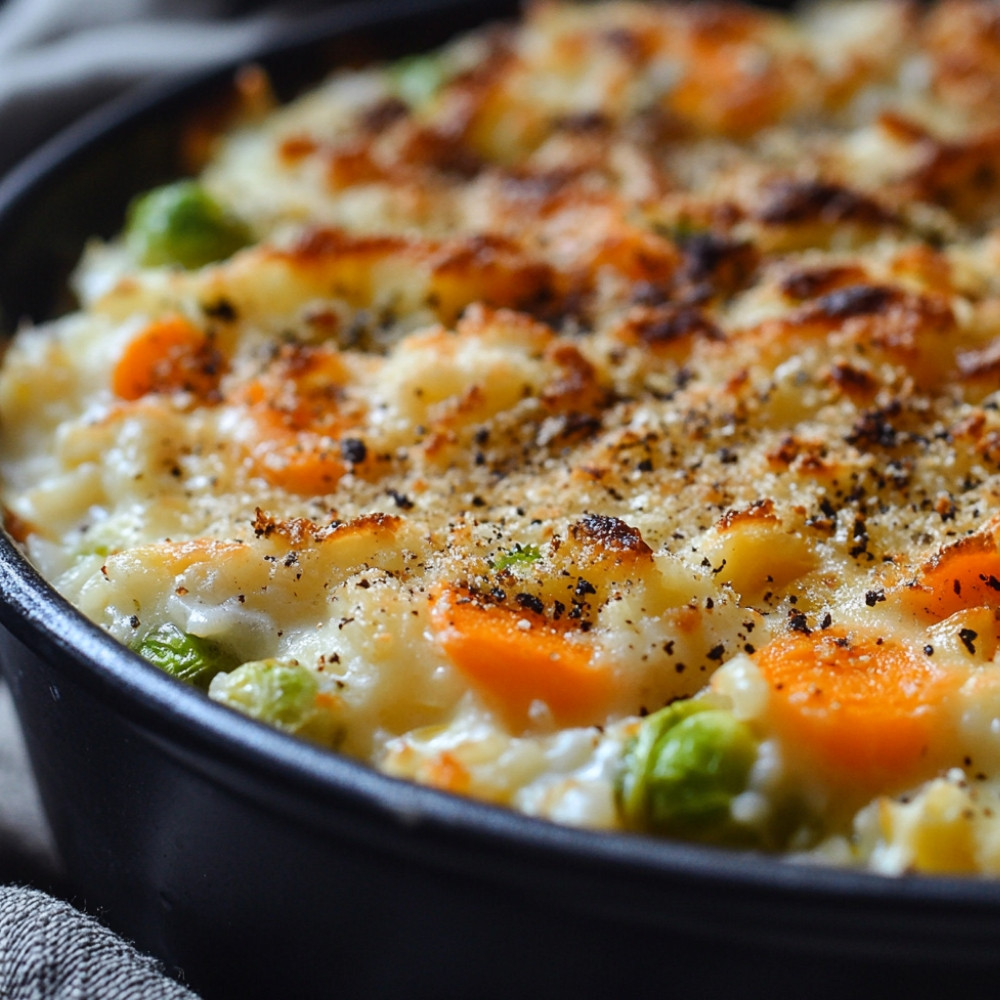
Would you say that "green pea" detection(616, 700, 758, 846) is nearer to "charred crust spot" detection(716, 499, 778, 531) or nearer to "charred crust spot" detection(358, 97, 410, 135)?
"charred crust spot" detection(716, 499, 778, 531)

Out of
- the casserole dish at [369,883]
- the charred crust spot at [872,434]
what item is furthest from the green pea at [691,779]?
the charred crust spot at [872,434]

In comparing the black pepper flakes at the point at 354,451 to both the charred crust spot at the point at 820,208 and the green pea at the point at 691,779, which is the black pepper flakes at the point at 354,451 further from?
the charred crust spot at the point at 820,208

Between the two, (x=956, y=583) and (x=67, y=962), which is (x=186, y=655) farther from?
(x=956, y=583)

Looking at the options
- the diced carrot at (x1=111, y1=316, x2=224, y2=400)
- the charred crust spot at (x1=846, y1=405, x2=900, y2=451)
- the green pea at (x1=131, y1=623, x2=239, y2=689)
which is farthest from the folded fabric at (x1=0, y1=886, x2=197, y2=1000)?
the charred crust spot at (x1=846, y1=405, x2=900, y2=451)

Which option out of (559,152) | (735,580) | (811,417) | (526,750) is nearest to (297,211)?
(559,152)

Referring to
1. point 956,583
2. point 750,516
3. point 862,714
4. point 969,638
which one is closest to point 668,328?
point 750,516

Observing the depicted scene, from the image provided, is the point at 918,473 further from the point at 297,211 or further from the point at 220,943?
the point at 297,211
